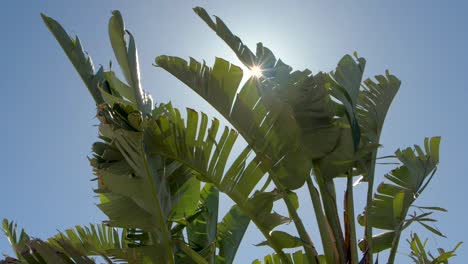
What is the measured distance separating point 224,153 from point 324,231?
0.96 meters

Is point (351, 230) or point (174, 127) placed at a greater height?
point (174, 127)

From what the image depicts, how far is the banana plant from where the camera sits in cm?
399

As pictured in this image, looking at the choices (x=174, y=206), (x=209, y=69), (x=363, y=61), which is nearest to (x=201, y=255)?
(x=174, y=206)

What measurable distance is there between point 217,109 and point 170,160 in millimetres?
562

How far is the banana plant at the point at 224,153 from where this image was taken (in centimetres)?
399

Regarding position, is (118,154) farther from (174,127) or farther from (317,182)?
(317,182)

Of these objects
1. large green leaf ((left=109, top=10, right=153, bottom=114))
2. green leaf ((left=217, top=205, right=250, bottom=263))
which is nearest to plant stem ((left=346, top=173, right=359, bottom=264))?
green leaf ((left=217, top=205, right=250, bottom=263))

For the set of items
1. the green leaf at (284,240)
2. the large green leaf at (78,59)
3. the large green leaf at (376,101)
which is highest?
the large green leaf at (78,59)

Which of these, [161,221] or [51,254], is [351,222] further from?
[51,254]

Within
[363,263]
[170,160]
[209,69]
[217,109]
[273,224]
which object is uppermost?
[209,69]

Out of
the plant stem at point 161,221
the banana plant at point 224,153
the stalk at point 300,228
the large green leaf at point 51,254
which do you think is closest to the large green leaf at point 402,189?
the banana plant at point 224,153

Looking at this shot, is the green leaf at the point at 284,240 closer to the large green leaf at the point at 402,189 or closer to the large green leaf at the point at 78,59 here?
the large green leaf at the point at 402,189

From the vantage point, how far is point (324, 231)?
412 cm

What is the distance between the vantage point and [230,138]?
4.14 m
